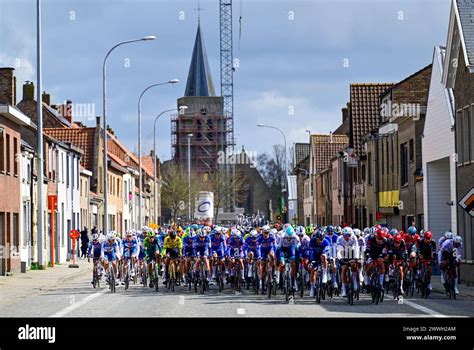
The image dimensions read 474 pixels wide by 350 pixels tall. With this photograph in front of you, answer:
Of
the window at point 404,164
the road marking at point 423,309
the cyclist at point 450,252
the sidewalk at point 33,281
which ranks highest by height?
the window at point 404,164

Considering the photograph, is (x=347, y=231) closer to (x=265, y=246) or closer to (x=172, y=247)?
(x=265, y=246)

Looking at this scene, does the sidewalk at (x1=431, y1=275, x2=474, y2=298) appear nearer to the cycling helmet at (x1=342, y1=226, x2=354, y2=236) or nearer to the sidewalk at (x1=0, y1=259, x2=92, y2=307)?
the cycling helmet at (x1=342, y1=226, x2=354, y2=236)

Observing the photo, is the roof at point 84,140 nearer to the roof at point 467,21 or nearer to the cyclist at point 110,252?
the roof at point 467,21

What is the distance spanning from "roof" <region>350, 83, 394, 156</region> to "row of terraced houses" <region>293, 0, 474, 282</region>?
0.06 meters

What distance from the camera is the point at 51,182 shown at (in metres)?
51.1

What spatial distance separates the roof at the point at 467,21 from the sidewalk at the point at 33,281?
602 inches

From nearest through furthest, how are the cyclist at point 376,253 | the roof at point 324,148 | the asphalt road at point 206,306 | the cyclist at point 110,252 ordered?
1. the asphalt road at point 206,306
2. the cyclist at point 376,253
3. the cyclist at point 110,252
4. the roof at point 324,148

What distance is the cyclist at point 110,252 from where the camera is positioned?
30.4 meters

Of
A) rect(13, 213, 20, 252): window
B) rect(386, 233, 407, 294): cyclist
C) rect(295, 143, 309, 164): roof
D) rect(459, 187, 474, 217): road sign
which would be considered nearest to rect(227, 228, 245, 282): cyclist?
rect(386, 233, 407, 294): cyclist

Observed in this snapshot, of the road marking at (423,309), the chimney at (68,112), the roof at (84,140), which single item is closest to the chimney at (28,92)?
the roof at (84,140)

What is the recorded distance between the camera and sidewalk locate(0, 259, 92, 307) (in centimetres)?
2877

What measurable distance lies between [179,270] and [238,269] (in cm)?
198

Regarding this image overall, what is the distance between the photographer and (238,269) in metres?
30.0
